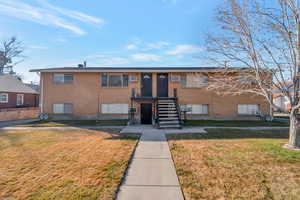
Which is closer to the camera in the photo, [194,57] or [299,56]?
[299,56]

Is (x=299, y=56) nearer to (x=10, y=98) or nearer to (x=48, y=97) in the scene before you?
(x=48, y=97)

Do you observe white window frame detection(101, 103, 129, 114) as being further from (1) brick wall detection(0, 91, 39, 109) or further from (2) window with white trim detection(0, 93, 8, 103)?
(2) window with white trim detection(0, 93, 8, 103)

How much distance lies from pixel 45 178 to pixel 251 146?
632 centimetres

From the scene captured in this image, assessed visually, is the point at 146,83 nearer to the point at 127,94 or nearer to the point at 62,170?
the point at 127,94

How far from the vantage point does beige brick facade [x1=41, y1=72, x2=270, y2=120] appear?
40.4 feet

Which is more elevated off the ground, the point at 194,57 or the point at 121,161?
the point at 194,57

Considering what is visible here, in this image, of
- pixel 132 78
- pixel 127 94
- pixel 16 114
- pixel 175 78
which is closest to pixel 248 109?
pixel 175 78

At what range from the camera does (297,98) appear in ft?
16.7

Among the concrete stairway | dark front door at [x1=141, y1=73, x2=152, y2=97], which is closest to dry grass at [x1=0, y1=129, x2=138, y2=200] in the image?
the concrete stairway

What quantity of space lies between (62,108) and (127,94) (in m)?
5.89

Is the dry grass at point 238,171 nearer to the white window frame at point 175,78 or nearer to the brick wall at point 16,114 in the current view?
the white window frame at point 175,78

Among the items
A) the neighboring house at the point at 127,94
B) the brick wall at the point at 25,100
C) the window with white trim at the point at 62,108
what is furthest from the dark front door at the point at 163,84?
the brick wall at the point at 25,100

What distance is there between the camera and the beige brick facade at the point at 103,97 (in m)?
12.3

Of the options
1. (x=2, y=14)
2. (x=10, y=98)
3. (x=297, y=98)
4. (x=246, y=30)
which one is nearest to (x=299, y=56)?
(x=297, y=98)
